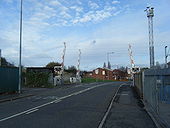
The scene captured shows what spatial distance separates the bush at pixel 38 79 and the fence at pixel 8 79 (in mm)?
17259

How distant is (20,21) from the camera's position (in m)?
26.3

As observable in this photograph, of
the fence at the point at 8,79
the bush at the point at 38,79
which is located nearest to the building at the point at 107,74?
the bush at the point at 38,79

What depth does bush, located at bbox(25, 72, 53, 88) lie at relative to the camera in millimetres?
43938

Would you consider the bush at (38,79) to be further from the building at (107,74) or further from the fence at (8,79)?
the building at (107,74)

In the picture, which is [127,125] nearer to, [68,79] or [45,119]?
[45,119]

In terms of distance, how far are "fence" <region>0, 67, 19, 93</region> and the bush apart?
17.3m

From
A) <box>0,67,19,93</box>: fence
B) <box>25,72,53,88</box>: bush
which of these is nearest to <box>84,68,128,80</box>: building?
<box>25,72,53,88</box>: bush

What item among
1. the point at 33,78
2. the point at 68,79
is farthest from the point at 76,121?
the point at 68,79

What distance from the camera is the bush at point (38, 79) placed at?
144 ft

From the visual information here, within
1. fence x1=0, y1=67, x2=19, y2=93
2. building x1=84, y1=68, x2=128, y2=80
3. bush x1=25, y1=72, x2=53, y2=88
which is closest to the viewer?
fence x1=0, y1=67, x2=19, y2=93

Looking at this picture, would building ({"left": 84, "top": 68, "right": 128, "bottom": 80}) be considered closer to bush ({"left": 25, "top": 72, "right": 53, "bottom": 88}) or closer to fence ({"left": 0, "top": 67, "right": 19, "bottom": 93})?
bush ({"left": 25, "top": 72, "right": 53, "bottom": 88})

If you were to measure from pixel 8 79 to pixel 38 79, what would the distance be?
63.7 feet

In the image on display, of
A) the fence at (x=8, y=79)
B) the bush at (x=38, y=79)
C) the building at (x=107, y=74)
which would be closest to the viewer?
the fence at (x=8, y=79)

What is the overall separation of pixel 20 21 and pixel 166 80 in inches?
658
